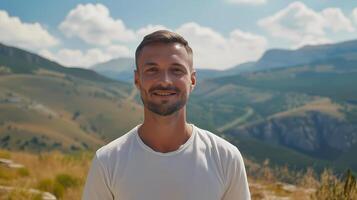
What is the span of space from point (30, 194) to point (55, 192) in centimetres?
181

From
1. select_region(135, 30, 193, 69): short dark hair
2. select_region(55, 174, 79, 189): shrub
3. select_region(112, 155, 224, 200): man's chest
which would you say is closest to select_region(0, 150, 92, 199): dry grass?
select_region(55, 174, 79, 189): shrub

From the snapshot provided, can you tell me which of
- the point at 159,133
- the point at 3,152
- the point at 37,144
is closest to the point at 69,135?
the point at 37,144

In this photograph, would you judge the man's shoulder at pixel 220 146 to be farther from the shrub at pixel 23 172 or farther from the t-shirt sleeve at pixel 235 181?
the shrub at pixel 23 172

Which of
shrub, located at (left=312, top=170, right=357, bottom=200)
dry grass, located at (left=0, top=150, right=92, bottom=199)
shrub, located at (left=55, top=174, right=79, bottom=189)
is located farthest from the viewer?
shrub, located at (left=55, top=174, right=79, bottom=189)

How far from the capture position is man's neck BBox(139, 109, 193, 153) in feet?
9.04

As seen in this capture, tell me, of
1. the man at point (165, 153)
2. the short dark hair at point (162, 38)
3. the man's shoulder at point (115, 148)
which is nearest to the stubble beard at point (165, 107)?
the man at point (165, 153)

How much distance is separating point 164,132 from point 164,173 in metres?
0.29

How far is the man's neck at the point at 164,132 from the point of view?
2.75m

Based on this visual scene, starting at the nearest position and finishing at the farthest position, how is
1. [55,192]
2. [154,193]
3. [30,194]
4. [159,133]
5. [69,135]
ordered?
[154,193]
[159,133]
[30,194]
[55,192]
[69,135]

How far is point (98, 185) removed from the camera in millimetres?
2609

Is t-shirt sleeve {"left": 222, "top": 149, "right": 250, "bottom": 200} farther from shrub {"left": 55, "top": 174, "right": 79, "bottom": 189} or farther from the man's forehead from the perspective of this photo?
shrub {"left": 55, "top": 174, "right": 79, "bottom": 189}

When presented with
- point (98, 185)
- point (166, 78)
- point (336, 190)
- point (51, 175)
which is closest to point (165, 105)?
point (166, 78)

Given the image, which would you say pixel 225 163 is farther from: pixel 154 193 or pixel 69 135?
pixel 69 135

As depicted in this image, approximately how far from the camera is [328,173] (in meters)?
8.74
